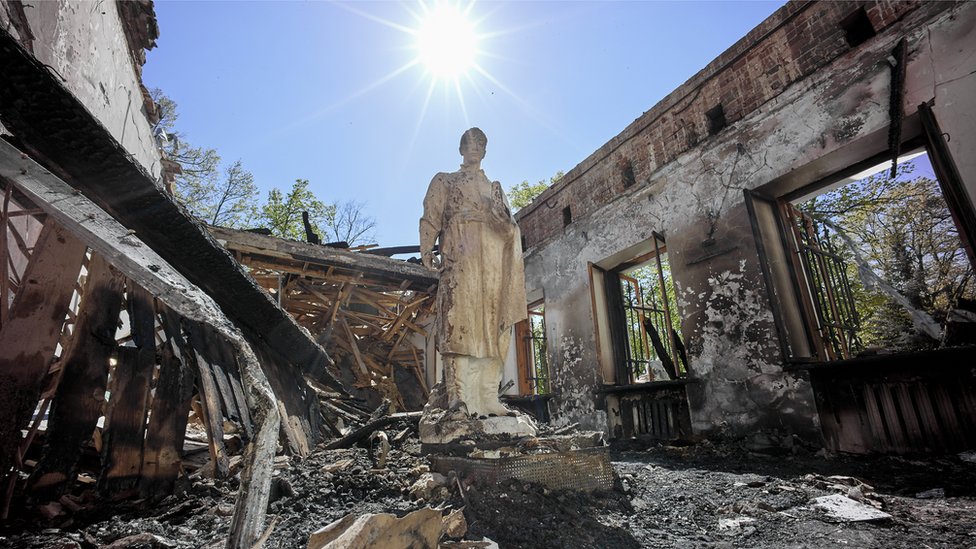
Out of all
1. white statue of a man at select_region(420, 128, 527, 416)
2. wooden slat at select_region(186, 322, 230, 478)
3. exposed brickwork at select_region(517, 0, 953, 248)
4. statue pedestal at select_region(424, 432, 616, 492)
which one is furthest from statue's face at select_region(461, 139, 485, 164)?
exposed brickwork at select_region(517, 0, 953, 248)

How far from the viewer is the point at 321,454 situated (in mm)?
3965

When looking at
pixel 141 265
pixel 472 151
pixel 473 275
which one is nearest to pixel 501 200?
pixel 472 151

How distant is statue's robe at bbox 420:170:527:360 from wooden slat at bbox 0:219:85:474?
2.51 metres

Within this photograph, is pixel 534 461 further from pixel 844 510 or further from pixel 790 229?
pixel 790 229

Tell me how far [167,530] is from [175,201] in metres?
1.77

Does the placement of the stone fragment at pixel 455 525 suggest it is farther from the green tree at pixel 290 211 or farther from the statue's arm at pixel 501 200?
the green tree at pixel 290 211

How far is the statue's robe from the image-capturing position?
12.8ft

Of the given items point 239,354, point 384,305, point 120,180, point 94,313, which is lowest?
point 239,354

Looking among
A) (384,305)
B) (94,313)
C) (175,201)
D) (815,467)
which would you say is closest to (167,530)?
(94,313)

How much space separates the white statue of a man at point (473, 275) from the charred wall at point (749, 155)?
380 cm

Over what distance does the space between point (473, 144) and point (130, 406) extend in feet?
11.3

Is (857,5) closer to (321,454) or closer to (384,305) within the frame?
(321,454)

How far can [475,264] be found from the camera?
4047 mm

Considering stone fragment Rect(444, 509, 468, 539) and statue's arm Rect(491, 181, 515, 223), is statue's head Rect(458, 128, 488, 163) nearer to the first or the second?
statue's arm Rect(491, 181, 515, 223)
